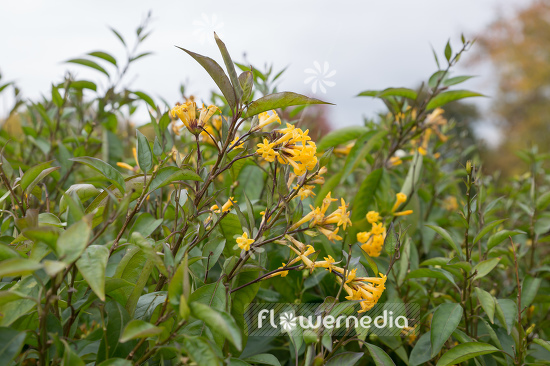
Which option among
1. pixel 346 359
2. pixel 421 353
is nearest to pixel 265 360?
pixel 346 359

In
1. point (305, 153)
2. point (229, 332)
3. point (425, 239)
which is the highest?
point (305, 153)

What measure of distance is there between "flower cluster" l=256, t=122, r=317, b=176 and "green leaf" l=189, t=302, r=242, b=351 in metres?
0.38

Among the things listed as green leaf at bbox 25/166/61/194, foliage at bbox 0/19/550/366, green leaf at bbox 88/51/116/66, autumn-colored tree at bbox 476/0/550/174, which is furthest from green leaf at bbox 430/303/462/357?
autumn-colored tree at bbox 476/0/550/174

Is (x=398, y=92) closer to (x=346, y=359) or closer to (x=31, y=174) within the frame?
(x=346, y=359)

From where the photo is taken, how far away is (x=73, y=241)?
69cm

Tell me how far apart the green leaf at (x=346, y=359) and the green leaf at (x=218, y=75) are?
61 cm

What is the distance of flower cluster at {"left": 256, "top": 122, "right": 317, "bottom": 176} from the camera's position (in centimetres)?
95

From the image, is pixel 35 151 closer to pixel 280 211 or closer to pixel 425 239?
pixel 280 211

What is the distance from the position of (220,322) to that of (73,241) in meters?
0.28

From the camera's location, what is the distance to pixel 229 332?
2.19 feet

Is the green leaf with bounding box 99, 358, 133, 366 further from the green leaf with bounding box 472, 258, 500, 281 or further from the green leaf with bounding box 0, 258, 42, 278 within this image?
the green leaf with bounding box 472, 258, 500, 281

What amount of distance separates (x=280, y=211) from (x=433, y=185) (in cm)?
154

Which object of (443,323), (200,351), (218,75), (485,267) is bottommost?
(443,323)

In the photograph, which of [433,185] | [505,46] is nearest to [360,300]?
[433,185]
